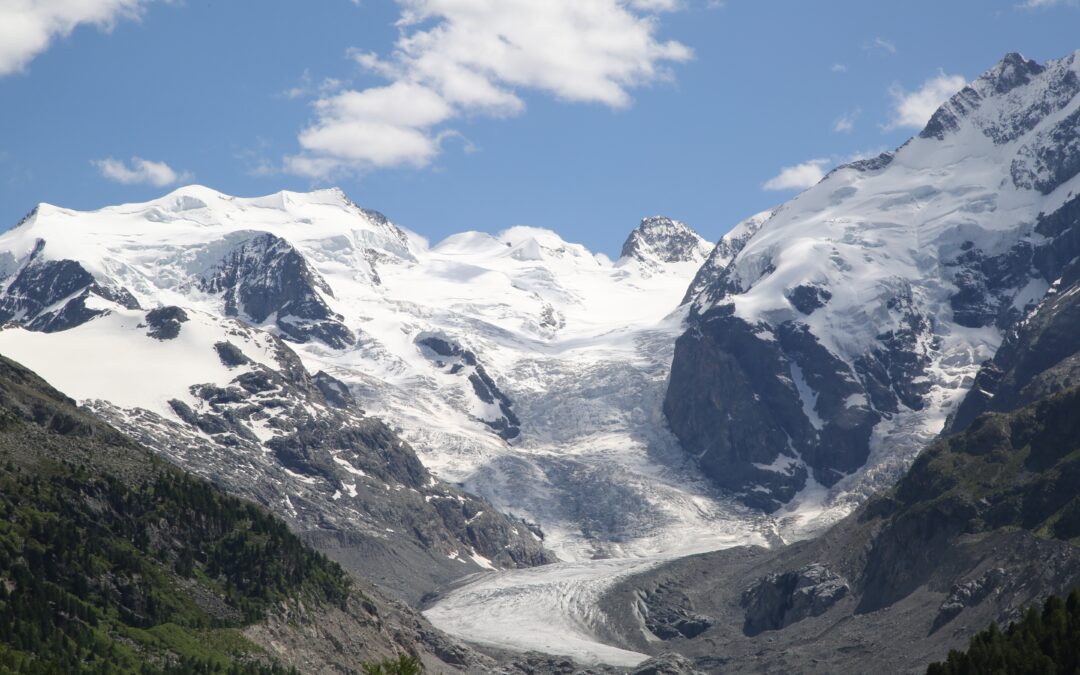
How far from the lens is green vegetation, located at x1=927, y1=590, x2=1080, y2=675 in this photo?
172 metres

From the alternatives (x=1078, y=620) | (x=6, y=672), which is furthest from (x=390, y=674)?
(x=1078, y=620)

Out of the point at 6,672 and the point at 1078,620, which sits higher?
the point at 1078,620

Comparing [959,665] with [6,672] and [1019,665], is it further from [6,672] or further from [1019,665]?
[6,672]

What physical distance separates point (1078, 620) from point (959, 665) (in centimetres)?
1240

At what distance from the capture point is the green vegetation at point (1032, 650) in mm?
172500

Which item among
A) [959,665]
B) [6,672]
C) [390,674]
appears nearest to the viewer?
[390,674]

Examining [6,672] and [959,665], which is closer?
[959,665]

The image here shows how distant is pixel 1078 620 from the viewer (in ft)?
589

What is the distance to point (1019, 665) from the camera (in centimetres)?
17338

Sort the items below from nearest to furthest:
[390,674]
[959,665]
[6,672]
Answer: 1. [390,674]
2. [959,665]
3. [6,672]

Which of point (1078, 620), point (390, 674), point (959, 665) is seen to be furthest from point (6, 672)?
point (1078, 620)

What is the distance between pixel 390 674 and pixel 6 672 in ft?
158

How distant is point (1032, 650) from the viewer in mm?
175000

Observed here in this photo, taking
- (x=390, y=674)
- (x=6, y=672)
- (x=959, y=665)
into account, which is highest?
(x=959, y=665)
